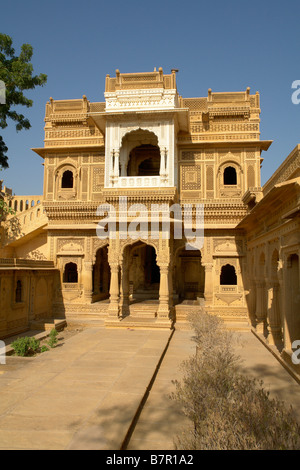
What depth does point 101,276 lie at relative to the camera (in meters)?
19.2

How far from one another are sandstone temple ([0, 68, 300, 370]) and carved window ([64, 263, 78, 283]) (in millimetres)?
88

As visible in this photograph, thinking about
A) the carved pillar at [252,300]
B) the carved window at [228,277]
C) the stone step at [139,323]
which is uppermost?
the carved window at [228,277]

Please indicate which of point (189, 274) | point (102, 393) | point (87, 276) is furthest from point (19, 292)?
point (189, 274)

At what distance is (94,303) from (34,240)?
4.29 meters

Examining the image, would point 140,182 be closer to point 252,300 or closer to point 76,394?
point 252,300

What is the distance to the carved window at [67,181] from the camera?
17.4 metres

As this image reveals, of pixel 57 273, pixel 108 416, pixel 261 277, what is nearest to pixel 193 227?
pixel 261 277

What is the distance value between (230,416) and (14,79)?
36.4 ft

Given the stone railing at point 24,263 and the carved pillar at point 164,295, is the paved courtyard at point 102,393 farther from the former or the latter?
the stone railing at point 24,263

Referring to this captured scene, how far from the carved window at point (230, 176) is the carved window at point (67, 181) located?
7.20 metres
